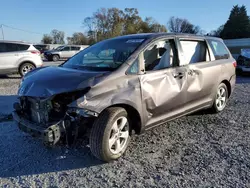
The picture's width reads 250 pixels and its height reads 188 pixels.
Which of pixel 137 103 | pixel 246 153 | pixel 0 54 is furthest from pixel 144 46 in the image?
pixel 0 54

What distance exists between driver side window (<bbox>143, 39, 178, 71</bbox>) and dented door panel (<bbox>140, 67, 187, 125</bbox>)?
12 cm

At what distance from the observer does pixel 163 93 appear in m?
3.53

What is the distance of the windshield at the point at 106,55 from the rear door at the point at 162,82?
28cm

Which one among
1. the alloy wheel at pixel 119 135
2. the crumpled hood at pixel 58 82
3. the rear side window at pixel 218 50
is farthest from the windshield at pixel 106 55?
the rear side window at pixel 218 50

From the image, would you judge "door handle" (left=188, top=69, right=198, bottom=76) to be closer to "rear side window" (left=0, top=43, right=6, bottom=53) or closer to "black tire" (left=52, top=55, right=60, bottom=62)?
"rear side window" (left=0, top=43, right=6, bottom=53)

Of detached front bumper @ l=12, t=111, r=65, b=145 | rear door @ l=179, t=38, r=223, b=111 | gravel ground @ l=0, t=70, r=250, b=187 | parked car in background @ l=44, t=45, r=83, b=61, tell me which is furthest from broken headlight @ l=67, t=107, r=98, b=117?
parked car in background @ l=44, t=45, r=83, b=61

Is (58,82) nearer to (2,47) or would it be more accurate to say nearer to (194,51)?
(194,51)

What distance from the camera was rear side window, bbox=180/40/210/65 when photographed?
13.5 feet

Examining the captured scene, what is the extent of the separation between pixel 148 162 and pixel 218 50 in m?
3.18

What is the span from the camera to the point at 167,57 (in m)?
3.79

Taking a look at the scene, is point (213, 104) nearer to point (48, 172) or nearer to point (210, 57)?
point (210, 57)

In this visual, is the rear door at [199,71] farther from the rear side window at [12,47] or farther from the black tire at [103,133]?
the rear side window at [12,47]

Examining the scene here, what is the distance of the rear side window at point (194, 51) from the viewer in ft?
13.5

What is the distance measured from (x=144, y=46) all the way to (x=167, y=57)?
1.79 ft
